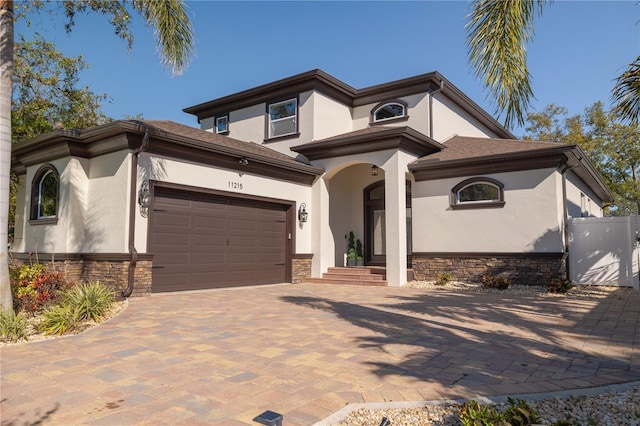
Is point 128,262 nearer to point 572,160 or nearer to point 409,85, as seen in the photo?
point 409,85

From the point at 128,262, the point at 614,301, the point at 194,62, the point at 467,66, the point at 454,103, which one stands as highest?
the point at 454,103

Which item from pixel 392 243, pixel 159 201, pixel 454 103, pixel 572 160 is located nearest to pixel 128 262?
pixel 159 201

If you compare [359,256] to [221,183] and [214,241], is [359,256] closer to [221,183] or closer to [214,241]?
[214,241]

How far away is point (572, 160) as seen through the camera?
40.7 feet

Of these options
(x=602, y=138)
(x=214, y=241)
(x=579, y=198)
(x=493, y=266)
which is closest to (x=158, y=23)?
(x=214, y=241)

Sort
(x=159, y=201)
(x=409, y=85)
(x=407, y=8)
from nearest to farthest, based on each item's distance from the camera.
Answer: (x=407, y=8), (x=159, y=201), (x=409, y=85)

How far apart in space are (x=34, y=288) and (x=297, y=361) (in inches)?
225

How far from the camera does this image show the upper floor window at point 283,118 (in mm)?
16188

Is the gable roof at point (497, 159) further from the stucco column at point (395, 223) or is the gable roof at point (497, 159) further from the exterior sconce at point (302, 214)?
the exterior sconce at point (302, 214)

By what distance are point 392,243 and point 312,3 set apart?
721 centimetres

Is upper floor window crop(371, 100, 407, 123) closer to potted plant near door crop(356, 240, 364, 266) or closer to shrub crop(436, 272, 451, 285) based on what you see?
potted plant near door crop(356, 240, 364, 266)

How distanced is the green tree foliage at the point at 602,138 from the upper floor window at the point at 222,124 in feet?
77.8

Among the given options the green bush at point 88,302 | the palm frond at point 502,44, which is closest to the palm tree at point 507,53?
the palm frond at point 502,44

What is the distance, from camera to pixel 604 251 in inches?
484
